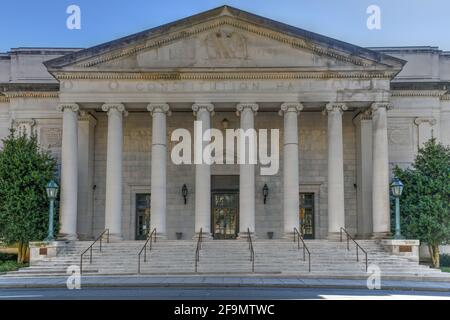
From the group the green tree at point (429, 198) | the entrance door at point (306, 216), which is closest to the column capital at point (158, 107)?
the entrance door at point (306, 216)

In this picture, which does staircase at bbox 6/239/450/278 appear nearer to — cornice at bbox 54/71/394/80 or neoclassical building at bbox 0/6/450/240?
neoclassical building at bbox 0/6/450/240

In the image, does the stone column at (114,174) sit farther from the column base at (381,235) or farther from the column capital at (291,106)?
the column base at (381,235)

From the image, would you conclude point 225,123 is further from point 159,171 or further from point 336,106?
point 336,106

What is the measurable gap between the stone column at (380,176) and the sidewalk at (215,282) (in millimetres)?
6856

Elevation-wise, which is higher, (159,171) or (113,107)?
(113,107)

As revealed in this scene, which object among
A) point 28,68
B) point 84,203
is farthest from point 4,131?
point 84,203

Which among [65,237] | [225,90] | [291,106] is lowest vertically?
[65,237]

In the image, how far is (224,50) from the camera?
102ft

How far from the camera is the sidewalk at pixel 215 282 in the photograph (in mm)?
20578

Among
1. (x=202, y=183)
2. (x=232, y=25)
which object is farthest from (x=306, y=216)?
(x=232, y=25)

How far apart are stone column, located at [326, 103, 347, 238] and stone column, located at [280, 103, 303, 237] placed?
66.9 inches

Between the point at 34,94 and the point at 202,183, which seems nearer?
the point at 202,183

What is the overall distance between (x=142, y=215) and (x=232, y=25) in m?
12.2

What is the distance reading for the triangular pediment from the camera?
30.5m
